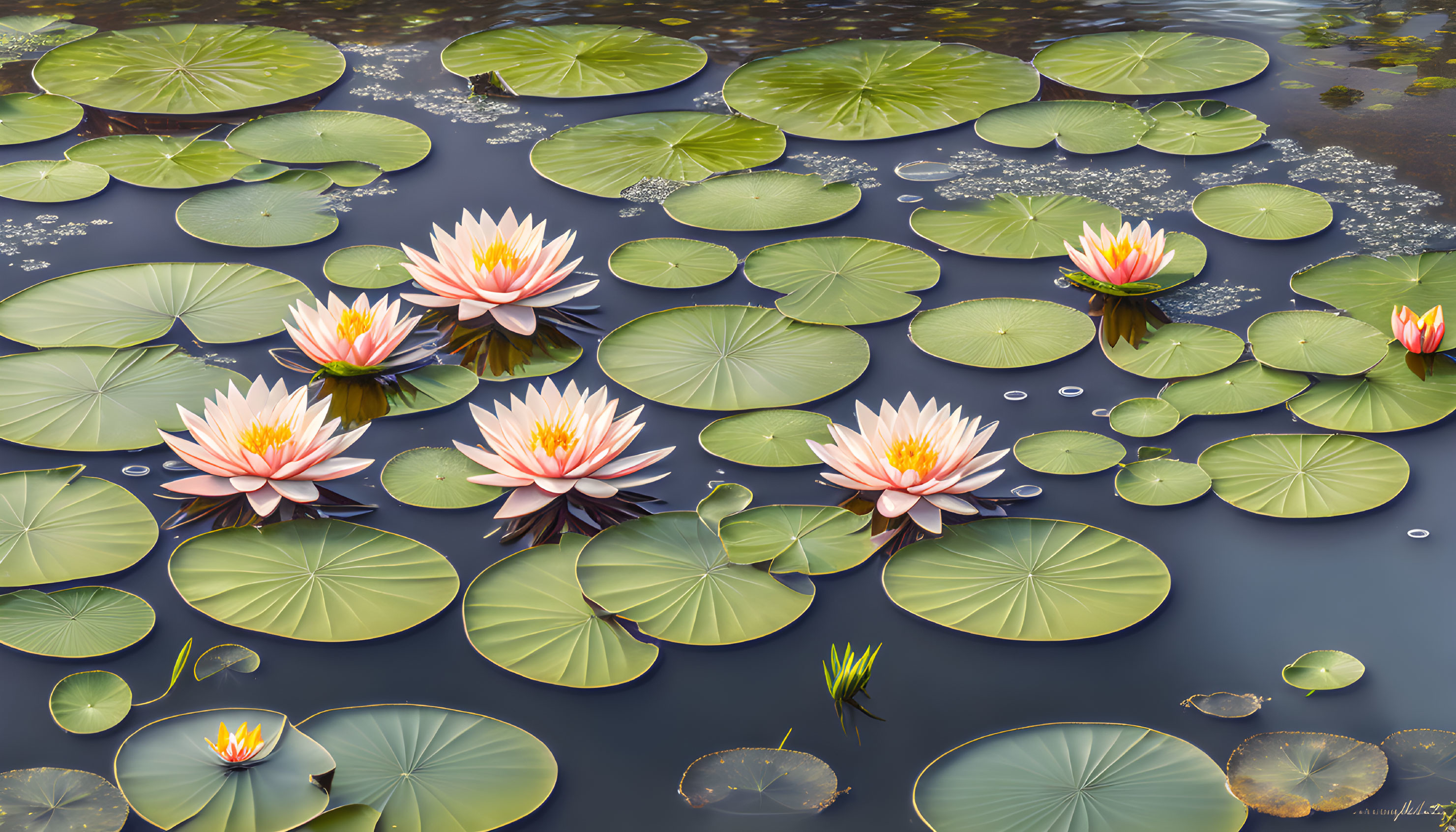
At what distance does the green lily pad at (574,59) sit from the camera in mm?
5109

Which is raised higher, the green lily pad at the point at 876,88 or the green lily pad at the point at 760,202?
the green lily pad at the point at 876,88

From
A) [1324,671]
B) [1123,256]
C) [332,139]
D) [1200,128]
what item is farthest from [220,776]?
[1200,128]

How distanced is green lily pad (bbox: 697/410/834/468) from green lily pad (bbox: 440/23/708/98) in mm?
2450

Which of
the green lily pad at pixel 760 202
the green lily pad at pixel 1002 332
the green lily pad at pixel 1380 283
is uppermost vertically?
the green lily pad at pixel 1380 283

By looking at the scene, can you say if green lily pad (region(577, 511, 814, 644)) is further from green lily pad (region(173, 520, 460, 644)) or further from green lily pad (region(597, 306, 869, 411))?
green lily pad (region(597, 306, 869, 411))

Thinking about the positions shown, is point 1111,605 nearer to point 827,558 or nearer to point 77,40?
point 827,558

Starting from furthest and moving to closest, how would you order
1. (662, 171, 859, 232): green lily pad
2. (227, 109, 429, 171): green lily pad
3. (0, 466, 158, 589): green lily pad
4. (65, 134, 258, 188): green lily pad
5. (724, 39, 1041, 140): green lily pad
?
(724, 39, 1041, 140): green lily pad < (227, 109, 429, 171): green lily pad < (65, 134, 258, 188): green lily pad < (662, 171, 859, 232): green lily pad < (0, 466, 158, 589): green lily pad

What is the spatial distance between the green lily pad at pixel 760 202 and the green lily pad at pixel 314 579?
1.84 metres

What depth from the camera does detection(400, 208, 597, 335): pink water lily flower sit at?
11.9ft

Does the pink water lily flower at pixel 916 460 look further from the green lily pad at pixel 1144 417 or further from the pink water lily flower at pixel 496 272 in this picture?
the pink water lily flower at pixel 496 272

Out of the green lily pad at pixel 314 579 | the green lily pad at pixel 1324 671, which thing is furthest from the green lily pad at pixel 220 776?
the green lily pad at pixel 1324 671

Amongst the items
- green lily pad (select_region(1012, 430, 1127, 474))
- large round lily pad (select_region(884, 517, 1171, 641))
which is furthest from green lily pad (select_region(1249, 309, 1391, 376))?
large round lily pad (select_region(884, 517, 1171, 641))

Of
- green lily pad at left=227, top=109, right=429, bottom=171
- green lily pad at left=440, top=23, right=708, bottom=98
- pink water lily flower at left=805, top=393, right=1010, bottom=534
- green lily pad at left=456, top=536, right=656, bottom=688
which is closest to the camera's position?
green lily pad at left=456, top=536, right=656, bottom=688

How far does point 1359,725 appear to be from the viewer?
2.35 meters
